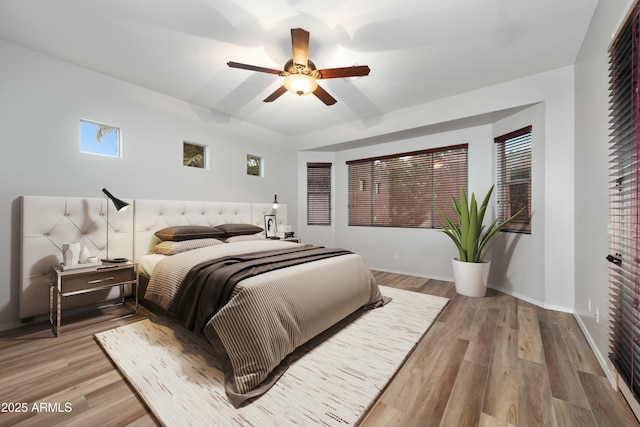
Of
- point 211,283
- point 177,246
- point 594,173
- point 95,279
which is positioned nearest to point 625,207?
point 594,173

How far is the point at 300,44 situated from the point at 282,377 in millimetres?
2427

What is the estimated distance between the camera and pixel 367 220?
4.86m

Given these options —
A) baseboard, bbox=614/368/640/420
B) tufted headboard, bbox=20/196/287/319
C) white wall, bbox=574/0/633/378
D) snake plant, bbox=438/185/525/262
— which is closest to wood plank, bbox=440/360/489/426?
baseboard, bbox=614/368/640/420

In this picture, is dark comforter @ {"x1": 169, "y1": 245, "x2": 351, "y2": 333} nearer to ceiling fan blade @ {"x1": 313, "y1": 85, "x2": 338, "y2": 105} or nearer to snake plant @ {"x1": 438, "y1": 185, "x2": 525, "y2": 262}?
ceiling fan blade @ {"x1": 313, "y1": 85, "x2": 338, "y2": 105}

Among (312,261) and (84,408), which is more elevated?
(312,261)

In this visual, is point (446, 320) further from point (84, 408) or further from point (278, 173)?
point (278, 173)

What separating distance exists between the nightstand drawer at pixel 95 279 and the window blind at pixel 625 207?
3.77 meters

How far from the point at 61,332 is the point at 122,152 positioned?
192cm

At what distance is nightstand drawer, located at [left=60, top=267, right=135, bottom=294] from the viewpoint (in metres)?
2.21

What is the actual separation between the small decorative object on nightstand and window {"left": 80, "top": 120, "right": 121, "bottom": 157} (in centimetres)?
130

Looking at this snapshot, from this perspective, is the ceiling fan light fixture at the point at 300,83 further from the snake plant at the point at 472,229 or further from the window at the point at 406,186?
the window at the point at 406,186

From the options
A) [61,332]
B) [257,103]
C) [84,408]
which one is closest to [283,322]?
[84,408]

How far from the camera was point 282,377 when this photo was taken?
5.33ft

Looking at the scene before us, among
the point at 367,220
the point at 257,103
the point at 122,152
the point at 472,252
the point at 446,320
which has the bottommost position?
the point at 446,320
